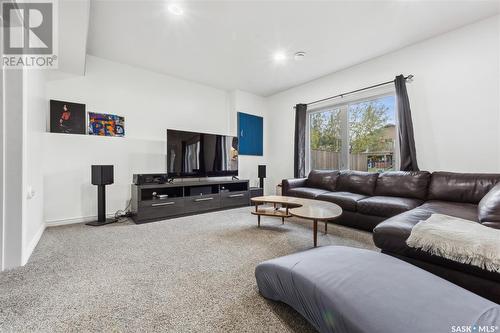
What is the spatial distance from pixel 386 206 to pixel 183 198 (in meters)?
2.95

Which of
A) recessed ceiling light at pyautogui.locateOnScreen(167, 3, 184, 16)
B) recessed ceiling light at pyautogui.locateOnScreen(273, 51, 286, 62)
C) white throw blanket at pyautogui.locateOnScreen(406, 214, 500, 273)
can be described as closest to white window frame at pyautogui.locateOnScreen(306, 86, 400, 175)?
recessed ceiling light at pyautogui.locateOnScreen(273, 51, 286, 62)

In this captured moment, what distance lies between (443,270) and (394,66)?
317 cm

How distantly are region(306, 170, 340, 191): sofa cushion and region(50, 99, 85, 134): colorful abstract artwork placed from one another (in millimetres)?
3874

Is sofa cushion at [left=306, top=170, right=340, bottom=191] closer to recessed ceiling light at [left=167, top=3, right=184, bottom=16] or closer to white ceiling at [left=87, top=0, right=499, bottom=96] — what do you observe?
white ceiling at [left=87, top=0, right=499, bottom=96]

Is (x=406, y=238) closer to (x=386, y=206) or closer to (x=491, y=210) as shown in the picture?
(x=491, y=210)

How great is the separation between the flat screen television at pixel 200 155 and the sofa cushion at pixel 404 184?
2699 mm

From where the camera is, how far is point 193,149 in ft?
13.0

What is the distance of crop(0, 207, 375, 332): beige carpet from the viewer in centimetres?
118

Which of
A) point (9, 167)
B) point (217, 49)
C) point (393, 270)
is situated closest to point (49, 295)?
point (9, 167)

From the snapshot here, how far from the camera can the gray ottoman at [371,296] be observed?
0.77 m

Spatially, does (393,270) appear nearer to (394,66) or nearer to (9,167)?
(9,167)

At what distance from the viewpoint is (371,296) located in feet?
2.94
